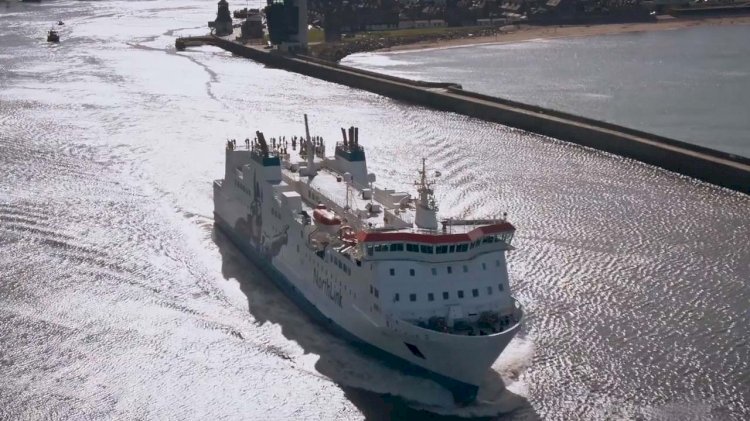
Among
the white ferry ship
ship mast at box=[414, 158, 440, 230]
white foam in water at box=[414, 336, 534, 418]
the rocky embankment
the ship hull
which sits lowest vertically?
white foam in water at box=[414, 336, 534, 418]

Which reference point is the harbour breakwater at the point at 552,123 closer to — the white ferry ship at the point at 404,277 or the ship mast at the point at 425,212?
the white ferry ship at the point at 404,277

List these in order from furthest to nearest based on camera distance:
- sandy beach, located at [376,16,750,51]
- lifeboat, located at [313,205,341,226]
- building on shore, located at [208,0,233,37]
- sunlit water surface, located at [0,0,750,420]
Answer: building on shore, located at [208,0,233,37] < sandy beach, located at [376,16,750,51] < lifeboat, located at [313,205,341,226] < sunlit water surface, located at [0,0,750,420]

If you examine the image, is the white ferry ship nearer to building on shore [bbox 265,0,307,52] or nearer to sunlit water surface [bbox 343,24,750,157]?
sunlit water surface [bbox 343,24,750,157]

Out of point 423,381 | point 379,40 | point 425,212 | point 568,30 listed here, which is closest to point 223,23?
point 379,40

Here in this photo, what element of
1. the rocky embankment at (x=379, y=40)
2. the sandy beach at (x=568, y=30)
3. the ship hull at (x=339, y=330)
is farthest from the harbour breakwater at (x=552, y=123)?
the ship hull at (x=339, y=330)

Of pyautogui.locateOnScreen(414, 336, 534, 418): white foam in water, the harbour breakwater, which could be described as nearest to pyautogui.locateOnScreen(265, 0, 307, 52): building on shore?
the harbour breakwater

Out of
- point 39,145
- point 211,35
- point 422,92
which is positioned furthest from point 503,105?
point 211,35

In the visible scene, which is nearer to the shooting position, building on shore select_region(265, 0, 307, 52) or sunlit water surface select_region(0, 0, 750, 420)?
sunlit water surface select_region(0, 0, 750, 420)

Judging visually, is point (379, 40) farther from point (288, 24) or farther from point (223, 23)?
point (223, 23)

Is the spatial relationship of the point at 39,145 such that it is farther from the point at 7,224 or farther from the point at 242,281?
the point at 242,281
